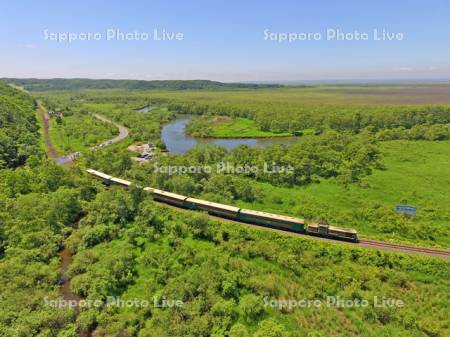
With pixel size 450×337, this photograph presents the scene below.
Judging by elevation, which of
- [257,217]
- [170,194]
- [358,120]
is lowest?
[257,217]

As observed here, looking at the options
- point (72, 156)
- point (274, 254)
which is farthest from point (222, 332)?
point (72, 156)

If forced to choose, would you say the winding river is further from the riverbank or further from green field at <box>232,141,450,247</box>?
green field at <box>232,141,450,247</box>

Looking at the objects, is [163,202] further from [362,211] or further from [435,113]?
[435,113]

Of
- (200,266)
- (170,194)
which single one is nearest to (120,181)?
(170,194)

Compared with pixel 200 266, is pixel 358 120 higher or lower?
higher

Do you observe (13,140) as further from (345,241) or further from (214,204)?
(345,241)

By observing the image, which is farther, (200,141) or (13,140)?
(200,141)

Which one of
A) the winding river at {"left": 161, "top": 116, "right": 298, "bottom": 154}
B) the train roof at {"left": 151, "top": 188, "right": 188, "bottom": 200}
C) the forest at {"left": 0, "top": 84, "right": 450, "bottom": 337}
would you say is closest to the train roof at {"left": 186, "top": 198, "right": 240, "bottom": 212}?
the train roof at {"left": 151, "top": 188, "right": 188, "bottom": 200}
